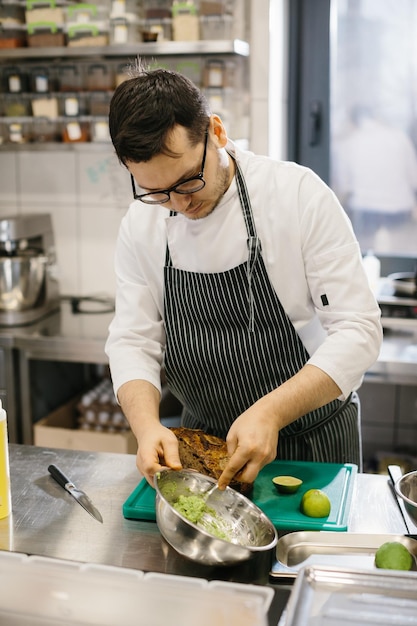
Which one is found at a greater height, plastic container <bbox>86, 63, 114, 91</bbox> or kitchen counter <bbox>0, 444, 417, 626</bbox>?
plastic container <bbox>86, 63, 114, 91</bbox>

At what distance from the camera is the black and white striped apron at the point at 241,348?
1.75 metres

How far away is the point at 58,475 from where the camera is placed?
1.62 metres

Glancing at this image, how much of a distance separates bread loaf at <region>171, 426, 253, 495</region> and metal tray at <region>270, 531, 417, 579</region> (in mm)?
175

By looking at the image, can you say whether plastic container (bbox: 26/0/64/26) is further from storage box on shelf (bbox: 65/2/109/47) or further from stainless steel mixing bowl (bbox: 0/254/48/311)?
stainless steel mixing bowl (bbox: 0/254/48/311)

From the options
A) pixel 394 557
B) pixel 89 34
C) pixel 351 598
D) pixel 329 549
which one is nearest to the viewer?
pixel 351 598

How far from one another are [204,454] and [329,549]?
0.33 meters

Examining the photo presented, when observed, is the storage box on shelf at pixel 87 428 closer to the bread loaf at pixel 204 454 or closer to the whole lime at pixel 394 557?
the bread loaf at pixel 204 454

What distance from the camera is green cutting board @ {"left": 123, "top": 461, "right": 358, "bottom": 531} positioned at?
142 cm

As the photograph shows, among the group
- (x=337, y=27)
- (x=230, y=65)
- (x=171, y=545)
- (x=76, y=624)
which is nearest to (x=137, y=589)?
(x=76, y=624)

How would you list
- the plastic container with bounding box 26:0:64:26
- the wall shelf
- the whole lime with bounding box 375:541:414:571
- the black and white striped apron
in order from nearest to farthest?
1. the whole lime with bounding box 375:541:414:571
2. the black and white striped apron
3. the wall shelf
4. the plastic container with bounding box 26:0:64:26

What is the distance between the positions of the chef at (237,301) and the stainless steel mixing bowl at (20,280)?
131cm

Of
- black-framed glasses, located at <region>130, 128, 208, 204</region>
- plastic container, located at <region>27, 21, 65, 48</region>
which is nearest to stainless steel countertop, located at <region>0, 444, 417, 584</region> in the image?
black-framed glasses, located at <region>130, 128, 208, 204</region>

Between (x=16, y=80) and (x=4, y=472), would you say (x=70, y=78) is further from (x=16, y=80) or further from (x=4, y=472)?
(x=4, y=472)

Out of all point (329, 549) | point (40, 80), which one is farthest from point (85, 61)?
point (329, 549)
